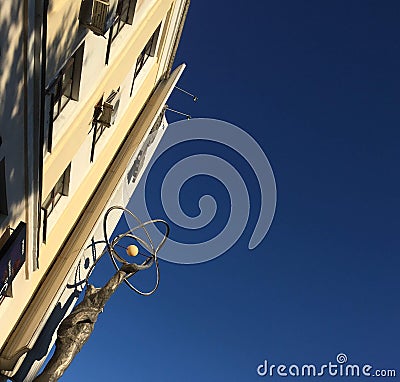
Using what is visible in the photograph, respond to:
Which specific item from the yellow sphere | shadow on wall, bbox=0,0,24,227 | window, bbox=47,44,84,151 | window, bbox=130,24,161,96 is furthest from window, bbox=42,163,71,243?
window, bbox=130,24,161,96

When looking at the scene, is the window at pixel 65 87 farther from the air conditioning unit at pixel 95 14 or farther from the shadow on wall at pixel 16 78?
the air conditioning unit at pixel 95 14

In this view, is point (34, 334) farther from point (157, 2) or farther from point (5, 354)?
point (157, 2)

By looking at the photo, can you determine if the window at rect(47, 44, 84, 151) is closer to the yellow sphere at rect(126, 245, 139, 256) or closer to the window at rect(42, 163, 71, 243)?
the window at rect(42, 163, 71, 243)

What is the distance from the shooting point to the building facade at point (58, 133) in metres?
9.23

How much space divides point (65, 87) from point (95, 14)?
234 centimetres

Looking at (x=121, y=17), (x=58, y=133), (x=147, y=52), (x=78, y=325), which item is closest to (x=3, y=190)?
(x=58, y=133)

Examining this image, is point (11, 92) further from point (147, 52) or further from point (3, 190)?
point (147, 52)

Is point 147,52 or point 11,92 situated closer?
point 11,92

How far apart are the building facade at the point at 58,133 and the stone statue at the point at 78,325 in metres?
0.75

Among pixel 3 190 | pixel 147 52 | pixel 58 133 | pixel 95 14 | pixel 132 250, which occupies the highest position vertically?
pixel 147 52

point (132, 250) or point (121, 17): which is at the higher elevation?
point (121, 17)

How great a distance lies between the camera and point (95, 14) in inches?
445

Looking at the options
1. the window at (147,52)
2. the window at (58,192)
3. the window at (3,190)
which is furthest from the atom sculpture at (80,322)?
the window at (147,52)

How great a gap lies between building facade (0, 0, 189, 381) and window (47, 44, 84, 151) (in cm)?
3
